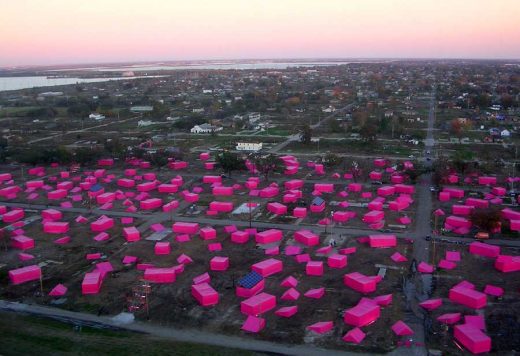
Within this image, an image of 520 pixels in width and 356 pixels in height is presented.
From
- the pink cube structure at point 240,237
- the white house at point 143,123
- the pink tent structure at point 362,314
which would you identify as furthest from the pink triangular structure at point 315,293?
the white house at point 143,123

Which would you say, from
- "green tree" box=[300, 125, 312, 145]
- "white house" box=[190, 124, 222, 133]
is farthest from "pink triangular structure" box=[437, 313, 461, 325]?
"white house" box=[190, 124, 222, 133]

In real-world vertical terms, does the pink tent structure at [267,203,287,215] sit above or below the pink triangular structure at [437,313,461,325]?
above

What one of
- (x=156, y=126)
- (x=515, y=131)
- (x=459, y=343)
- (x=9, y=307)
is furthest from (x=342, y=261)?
(x=156, y=126)

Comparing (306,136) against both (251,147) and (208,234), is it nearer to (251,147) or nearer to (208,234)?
(251,147)

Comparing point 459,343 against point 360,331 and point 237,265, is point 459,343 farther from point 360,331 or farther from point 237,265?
point 237,265

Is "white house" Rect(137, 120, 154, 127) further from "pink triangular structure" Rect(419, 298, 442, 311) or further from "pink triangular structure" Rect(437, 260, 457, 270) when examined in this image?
"pink triangular structure" Rect(419, 298, 442, 311)

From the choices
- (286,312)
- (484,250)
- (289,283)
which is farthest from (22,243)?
(484,250)
